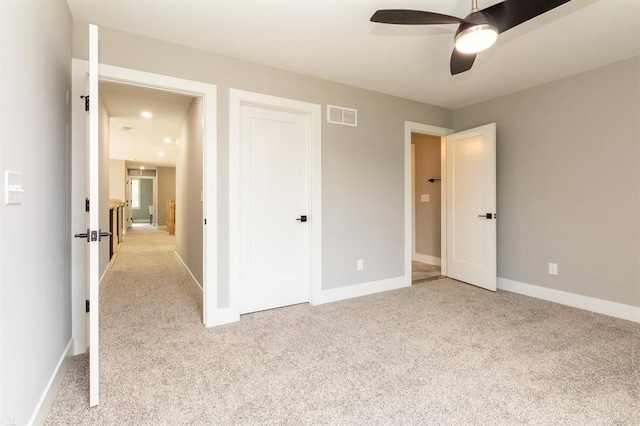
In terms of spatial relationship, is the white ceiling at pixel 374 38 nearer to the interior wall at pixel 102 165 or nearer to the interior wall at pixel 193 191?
the interior wall at pixel 102 165

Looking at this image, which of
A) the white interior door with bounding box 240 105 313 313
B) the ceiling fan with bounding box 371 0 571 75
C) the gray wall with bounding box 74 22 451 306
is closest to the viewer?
the ceiling fan with bounding box 371 0 571 75

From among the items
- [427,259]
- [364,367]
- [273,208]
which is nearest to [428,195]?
[427,259]

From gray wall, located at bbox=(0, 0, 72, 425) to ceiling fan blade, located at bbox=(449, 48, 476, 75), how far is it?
2406 mm

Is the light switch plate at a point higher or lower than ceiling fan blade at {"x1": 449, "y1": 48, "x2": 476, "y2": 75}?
lower

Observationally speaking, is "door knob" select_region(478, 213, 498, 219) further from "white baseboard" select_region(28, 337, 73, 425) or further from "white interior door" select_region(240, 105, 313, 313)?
"white baseboard" select_region(28, 337, 73, 425)

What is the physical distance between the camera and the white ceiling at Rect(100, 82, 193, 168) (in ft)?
11.8

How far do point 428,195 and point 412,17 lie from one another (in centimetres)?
402

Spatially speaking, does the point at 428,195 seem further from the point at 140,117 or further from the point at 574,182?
the point at 140,117

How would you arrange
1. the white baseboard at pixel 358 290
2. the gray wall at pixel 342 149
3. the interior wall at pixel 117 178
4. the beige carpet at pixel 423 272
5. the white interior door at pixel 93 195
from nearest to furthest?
the white interior door at pixel 93 195 < the gray wall at pixel 342 149 < the white baseboard at pixel 358 290 < the beige carpet at pixel 423 272 < the interior wall at pixel 117 178

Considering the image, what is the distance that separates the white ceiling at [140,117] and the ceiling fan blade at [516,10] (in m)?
3.15

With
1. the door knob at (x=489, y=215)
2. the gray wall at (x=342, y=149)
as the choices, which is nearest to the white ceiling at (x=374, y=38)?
the gray wall at (x=342, y=149)

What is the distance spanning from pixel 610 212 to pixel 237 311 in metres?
3.75

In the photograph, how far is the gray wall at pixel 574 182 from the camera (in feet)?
9.46

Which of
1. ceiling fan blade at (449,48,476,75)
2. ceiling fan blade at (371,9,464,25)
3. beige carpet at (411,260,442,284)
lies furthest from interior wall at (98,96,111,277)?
beige carpet at (411,260,442,284)
